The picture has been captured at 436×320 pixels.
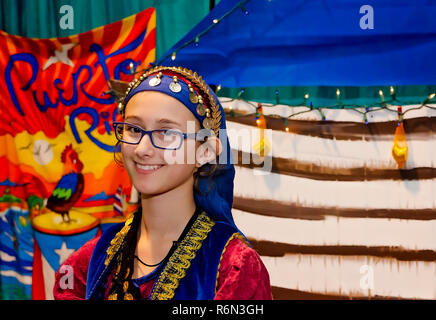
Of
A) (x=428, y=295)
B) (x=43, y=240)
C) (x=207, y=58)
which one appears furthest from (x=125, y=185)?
(x=428, y=295)

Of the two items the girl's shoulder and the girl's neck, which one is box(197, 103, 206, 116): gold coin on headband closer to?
the girl's neck

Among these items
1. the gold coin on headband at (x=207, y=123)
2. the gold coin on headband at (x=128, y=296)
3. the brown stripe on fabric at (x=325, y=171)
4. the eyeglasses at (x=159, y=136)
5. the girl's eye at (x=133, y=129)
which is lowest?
the gold coin on headband at (x=128, y=296)

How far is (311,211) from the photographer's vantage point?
2.31m

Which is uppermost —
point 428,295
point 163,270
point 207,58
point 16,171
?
point 207,58

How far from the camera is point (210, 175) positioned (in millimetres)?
1347

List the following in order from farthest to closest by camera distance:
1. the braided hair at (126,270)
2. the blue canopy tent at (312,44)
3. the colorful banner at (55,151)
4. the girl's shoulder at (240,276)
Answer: the colorful banner at (55,151)
the blue canopy tent at (312,44)
the braided hair at (126,270)
the girl's shoulder at (240,276)

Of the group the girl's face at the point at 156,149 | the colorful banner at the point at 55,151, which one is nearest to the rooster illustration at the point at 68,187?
the colorful banner at the point at 55,151

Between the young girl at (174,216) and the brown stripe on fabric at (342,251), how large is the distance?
103 cm

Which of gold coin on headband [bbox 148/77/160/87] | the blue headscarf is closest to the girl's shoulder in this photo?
the blue headscarf

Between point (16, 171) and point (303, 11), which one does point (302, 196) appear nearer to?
point (303, 11)

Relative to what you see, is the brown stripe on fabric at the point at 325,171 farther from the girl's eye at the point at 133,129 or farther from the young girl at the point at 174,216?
the girl's eye at the point at 133,129

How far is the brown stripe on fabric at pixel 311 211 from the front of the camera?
2256 mm

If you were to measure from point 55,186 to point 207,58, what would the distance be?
1.14 metres

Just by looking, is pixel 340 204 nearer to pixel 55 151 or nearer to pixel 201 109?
pixel 201 109
